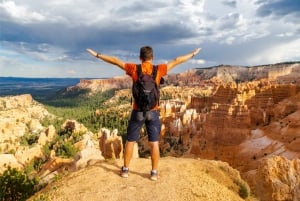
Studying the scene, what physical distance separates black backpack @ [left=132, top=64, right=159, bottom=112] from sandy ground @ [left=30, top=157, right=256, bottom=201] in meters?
2.31

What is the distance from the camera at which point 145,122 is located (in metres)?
10.5

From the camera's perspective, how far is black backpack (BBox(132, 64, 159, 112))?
985 centimetres

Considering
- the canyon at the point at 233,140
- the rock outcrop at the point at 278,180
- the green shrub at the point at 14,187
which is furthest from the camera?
the green shrub at the point at 14,187

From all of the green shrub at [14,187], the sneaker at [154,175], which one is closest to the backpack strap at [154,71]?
the sneaker at [154,175]

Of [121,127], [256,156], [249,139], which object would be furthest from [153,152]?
[121,127]

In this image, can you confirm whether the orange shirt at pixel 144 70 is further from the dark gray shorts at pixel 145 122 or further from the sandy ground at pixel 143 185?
the sandy ground at pixel 143 185

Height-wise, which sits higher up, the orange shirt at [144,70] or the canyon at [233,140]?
the orange shirt at [144,70]

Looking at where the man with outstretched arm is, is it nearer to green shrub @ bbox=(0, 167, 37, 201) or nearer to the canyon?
the canyon

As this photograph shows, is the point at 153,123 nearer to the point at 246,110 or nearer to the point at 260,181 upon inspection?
the point at 260,181

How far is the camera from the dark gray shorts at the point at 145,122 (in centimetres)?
1023

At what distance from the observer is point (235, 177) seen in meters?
14.1

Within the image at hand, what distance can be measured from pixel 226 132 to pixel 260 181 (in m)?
52.0

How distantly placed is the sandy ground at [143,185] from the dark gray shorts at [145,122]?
1.36m

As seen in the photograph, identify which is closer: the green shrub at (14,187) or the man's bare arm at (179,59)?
the man's bare arm at (179,59)
